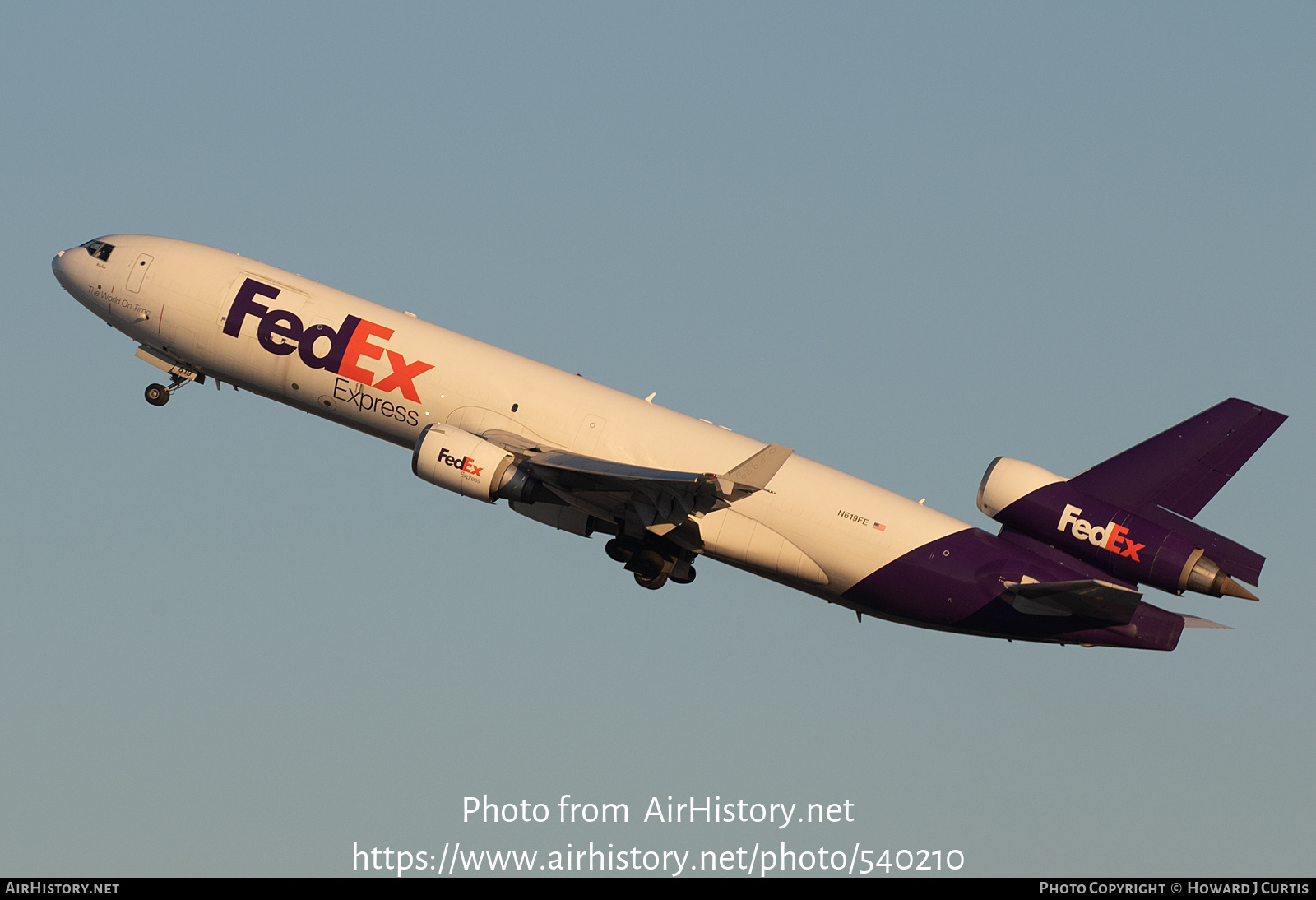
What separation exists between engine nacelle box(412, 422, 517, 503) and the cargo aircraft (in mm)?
64

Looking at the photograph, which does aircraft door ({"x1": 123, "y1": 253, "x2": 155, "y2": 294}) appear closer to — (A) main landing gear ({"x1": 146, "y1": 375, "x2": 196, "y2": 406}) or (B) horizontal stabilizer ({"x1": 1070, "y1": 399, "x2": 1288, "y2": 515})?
(A) main landing gear ({"x1": 146, "y1": 375, "x2": 196, "y2": 406})

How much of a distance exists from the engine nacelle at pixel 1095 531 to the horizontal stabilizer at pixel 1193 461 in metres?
0.71

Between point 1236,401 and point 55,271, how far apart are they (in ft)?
125

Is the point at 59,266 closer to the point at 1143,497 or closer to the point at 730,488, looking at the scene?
the point at 730,488

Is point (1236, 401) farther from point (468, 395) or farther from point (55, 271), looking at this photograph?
point (55, 271)

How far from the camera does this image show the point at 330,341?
43.7 metres

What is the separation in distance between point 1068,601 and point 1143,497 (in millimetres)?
3821

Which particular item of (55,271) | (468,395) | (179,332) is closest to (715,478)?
(468,395)

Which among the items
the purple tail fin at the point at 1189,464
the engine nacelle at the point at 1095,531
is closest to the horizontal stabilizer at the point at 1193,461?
the purple tail fin at the point at 1189,464

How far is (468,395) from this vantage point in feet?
141

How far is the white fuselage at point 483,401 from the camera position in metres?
42.2

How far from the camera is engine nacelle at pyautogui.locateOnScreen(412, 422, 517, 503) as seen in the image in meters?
40.5

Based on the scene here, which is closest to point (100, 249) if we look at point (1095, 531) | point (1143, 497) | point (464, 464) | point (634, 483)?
point (464, 464)

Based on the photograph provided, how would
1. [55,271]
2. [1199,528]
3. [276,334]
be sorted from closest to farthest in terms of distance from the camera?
[1199,528]
[276,334]
[55,271]
